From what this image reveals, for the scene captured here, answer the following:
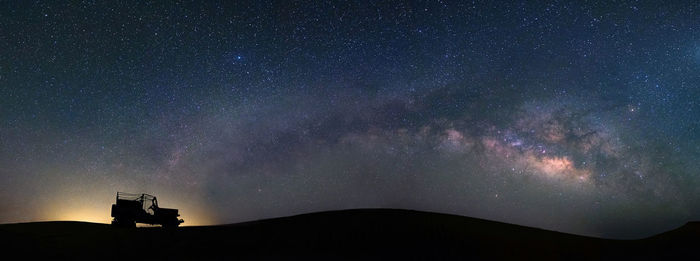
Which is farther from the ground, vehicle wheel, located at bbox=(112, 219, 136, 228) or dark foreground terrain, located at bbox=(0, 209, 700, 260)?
vehicle wheel, located at bbox=(112, 219, 136, 228)

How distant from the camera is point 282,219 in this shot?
2841 centimetres

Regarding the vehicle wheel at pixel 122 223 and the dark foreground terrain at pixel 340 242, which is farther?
the vehicle wheel at pixel 122 223

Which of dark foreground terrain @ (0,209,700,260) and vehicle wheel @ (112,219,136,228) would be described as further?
vehicle wheel @ (112,219,136,228)

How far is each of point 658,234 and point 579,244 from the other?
7049 mm

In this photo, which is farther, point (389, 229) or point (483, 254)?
point (389, 229)

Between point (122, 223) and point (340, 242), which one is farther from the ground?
point (122, 223)

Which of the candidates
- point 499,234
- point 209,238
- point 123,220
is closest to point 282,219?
point 209,238

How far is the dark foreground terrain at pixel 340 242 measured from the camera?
58.7 ft

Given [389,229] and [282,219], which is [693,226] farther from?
[282,219]

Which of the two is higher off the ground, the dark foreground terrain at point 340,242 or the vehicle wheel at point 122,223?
the vehicle wheel at point 122,223

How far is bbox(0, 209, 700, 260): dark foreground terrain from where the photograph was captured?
17906mm

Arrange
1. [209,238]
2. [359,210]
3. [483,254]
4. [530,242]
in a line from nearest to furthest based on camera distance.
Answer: [483,254] < [209,238] < [530,242] < [359,210]

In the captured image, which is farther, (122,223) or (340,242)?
(122,223)

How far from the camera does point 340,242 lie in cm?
2102
